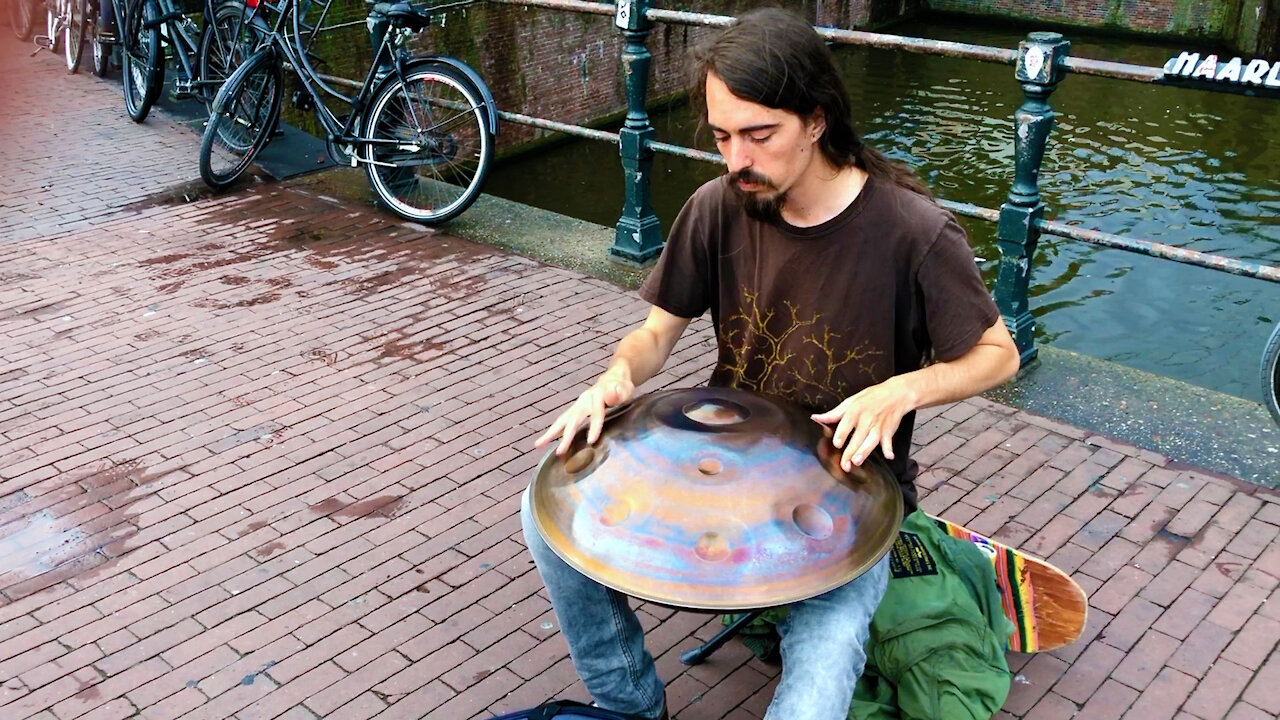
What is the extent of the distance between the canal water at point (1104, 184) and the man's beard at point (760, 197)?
543 centimetres

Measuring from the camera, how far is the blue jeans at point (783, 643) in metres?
2.07

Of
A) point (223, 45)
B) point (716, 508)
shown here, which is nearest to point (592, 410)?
point (716, 508)

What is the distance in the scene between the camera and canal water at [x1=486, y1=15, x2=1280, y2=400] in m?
7.81

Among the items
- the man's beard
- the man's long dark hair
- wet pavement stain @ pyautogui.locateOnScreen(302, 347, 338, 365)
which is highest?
the man's long dark hair

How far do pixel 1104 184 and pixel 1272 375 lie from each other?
7.88 metres

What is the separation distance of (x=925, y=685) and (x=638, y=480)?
868mm

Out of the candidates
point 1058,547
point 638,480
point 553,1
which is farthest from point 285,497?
point 553,1

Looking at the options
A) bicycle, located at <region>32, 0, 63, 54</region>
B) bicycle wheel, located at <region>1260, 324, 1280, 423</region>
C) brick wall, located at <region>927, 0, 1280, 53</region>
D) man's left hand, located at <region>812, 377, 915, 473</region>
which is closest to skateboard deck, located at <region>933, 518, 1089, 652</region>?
man's left hand, located at <region>812, 377, 915, 473</region>

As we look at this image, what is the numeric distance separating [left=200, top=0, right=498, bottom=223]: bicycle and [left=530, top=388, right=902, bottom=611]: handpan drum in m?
3.81

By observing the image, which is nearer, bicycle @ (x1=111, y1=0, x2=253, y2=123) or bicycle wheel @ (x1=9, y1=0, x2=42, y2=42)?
bicycle @ (x1=111, y1=0, x2=253, y2=123)

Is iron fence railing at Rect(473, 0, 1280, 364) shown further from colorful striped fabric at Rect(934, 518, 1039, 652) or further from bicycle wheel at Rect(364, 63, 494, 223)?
colorful striped fabric at Rect(934, 518, 1039, 652)

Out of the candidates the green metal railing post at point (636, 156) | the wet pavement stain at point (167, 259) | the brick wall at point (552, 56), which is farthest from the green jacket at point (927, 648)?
the brick wall at point (552, 56)

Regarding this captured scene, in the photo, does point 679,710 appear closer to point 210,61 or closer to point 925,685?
point 925,685

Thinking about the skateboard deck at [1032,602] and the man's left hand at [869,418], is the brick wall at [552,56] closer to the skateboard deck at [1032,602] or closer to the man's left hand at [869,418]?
the skateboard deck at [1032,602]
